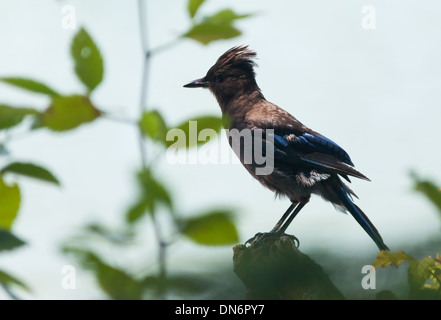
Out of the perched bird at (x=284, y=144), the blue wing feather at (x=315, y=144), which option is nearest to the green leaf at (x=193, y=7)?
the perched bird at (x=284, y=144)

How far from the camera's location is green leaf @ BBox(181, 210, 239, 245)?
35 cm

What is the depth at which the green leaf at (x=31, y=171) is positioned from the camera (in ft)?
1.35

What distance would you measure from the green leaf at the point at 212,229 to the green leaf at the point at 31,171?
0.40ft

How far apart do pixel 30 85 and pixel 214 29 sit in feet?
0.49

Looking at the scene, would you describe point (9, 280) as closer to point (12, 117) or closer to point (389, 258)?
point (12, 117)

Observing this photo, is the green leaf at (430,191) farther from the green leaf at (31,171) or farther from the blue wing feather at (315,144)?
the blue wing feather at (315,144)

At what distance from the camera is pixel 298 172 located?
215 centimetres

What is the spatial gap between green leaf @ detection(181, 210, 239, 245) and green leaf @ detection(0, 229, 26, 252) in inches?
4.6

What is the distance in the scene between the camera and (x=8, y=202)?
1.41 ft

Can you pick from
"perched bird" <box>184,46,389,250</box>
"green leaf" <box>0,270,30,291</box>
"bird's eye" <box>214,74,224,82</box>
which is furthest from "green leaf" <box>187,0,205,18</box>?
"bird's eye" <box>214,74,224,82</box>
